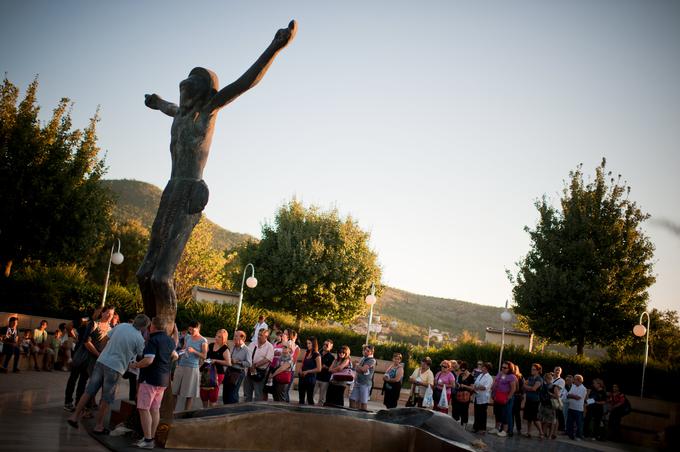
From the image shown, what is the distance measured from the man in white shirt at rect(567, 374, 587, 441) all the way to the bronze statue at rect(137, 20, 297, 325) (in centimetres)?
1310

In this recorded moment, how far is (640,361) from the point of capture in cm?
2153

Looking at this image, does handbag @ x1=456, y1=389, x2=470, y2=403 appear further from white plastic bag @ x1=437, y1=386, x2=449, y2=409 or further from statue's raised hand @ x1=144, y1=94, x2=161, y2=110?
statue's raised hand @ x1=144, y1=94, x2=161, y2=110

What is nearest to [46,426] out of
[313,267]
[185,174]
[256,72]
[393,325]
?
[185,174]

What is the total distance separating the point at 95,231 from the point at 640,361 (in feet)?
79.1

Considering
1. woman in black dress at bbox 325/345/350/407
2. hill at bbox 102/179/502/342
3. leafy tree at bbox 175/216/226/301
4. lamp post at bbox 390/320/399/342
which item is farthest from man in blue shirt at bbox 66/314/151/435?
lamp post at bbox 390/320/399/342

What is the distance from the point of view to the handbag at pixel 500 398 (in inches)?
601

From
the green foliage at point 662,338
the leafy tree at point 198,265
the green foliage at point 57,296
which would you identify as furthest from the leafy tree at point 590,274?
the leafy tree at point 198,265

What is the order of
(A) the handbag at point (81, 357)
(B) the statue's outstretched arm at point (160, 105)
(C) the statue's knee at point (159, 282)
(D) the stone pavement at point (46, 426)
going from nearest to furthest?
(D) the stone pavement at point (46, 426) → (C) the statue's knee at point (159, 282) → (B) the statue's outstretched arm at point (160, 105) → (A) the handbag at point (81, 357)

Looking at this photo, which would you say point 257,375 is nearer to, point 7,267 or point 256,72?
point 256,72

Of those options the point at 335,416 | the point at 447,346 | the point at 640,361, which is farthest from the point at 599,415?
the point at 335,416

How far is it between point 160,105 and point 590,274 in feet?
79.2

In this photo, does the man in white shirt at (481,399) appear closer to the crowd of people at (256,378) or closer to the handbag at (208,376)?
the crowd of people at (256,378)

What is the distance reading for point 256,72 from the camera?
8422 mm

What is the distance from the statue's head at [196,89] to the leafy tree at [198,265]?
4763 centimetres
